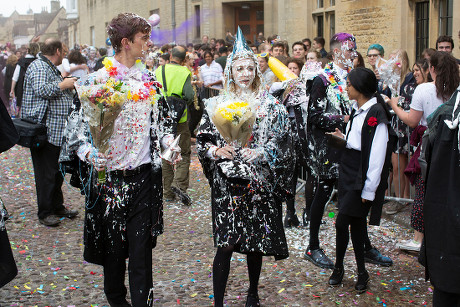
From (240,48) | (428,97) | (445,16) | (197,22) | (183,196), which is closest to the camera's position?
(240,48)

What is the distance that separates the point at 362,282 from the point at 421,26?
10130 mm

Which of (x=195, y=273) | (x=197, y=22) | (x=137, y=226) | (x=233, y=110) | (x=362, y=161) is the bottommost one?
(x=195, y=273)

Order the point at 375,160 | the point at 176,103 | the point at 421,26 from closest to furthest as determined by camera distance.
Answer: the point at 375,160, the point at 176,103, the point at 421,26

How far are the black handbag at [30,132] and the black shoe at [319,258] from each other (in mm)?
3376

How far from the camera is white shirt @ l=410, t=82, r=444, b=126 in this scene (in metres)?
5.64

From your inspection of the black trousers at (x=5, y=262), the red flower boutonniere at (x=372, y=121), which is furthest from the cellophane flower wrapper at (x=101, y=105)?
the red flower boutonniere at (x=372, y=121)

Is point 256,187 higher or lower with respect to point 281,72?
lower

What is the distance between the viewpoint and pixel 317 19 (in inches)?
799

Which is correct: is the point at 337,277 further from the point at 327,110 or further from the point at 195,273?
the point at 327,110

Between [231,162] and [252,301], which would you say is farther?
[252,301]

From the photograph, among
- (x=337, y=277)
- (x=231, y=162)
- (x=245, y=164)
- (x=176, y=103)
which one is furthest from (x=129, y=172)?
(x=176, y=103)

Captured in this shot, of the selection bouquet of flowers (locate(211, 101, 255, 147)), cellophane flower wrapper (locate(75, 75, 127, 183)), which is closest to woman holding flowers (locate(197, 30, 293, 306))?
bouquet of flowers (locate(211, 101, 255, 147))

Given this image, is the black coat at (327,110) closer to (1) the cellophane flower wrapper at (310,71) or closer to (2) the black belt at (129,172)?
(1) the cellophane flower wrapper at (310,71)

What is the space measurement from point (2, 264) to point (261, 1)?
1020 inches
